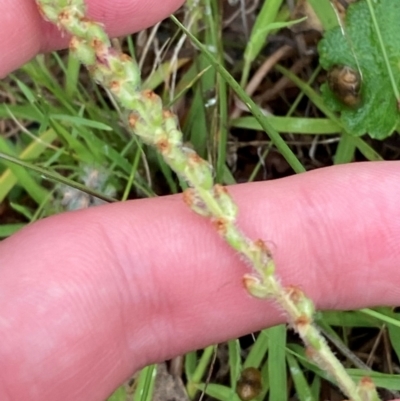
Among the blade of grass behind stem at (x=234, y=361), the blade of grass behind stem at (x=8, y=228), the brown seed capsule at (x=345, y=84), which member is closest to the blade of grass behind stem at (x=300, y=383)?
the blade of grass behind stem at (x=234, y=361)

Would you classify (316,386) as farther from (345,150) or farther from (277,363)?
(345,150)

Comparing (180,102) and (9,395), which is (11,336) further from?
(180,102)

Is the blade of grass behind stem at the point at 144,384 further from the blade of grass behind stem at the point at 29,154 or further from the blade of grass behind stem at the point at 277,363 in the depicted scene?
the blade of grass behind stem at the point at 29,154

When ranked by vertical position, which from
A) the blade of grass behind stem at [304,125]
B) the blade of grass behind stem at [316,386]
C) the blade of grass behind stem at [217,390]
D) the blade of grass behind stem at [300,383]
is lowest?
the blade of grass behind stem at [316,386]

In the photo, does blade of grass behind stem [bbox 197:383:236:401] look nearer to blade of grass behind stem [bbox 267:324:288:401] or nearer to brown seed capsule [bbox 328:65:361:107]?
blade of grass behind stem [bbox 267:324:288:401]

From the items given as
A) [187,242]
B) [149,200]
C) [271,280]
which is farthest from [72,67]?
[271,280]

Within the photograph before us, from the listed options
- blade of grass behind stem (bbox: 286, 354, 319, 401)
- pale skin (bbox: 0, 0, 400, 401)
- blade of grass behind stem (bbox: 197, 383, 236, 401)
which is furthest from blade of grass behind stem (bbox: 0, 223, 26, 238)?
blade of grass behind stem (bbox: 286, 354, 319, 401)
